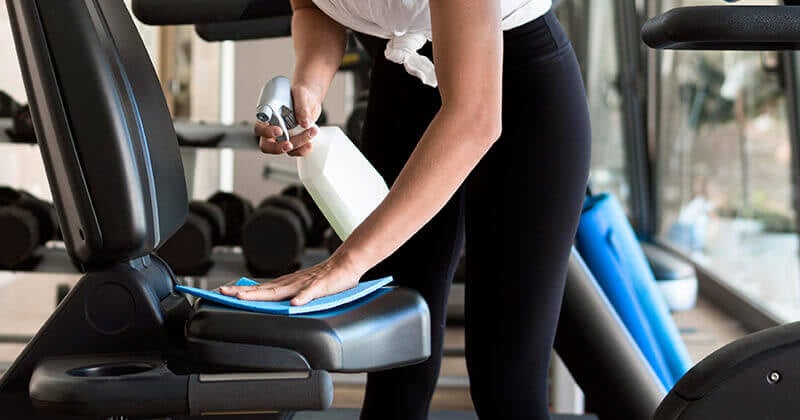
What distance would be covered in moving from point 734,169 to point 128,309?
12.6ft

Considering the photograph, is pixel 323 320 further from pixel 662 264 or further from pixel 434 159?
pixel 662 264

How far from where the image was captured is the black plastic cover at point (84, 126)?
2.91 feet

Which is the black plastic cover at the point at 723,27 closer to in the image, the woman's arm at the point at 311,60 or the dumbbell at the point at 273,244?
the woman's arm at the point at 311,60

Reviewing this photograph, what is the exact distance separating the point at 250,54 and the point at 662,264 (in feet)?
10.3

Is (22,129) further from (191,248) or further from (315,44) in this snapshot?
(315,44)

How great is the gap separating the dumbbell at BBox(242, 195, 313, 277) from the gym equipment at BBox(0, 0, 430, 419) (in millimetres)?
1989

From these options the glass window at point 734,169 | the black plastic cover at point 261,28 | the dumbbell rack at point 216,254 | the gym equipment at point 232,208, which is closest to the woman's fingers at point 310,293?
the black plastic cover at point 261,28

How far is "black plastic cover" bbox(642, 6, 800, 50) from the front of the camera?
845mm

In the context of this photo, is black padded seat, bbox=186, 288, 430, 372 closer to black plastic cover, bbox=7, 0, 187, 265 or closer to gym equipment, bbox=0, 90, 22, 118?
black plastic cover, bbox=7, 0, 187, 265

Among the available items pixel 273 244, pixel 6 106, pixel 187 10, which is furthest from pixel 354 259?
pixel 6 106

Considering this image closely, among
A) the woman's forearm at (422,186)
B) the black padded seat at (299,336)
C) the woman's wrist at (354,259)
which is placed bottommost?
the black padded seat at (299,336)

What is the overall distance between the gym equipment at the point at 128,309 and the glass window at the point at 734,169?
2.84 m

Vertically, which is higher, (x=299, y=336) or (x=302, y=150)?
(x=302, y=150)

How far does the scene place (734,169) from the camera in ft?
14.2
